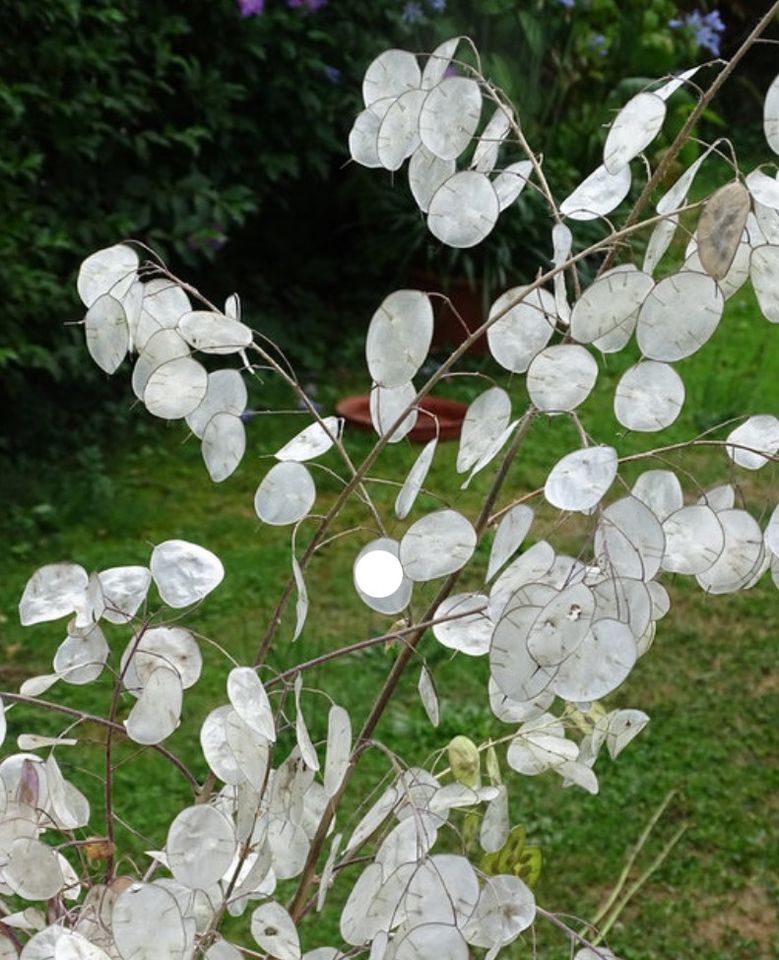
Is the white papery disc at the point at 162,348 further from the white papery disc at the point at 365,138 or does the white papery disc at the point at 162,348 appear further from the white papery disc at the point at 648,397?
the white papery disc at the point at 648,397

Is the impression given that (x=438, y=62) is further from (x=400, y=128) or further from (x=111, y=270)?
(x=111, y=270)

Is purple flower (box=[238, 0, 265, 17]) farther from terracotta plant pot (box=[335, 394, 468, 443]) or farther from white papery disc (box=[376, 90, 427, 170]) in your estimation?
white papery disc (box=[376, 90, 427, 170])

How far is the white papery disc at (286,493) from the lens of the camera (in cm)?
93

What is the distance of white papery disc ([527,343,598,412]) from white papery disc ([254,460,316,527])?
0.19m

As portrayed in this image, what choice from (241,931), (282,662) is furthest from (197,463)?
(241,931)

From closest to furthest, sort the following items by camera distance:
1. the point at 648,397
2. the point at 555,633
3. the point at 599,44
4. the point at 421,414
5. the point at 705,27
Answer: the point at 555,633 → the point at 648,397 → the point at 421,414 → the point at 599,44 → the point at 705,27

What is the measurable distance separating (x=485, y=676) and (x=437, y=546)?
6.80 ft

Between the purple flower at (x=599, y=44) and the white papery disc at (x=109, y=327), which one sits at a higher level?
the white papery disc at (x=109, y=327)

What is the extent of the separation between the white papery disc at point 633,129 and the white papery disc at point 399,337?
15 centimetres

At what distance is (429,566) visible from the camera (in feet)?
2.74

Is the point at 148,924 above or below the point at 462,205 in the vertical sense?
below

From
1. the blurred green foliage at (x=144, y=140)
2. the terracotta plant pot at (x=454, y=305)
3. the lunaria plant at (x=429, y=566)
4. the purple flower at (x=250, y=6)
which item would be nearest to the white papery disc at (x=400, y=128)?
the lunaria plant at (x=429, y=566)

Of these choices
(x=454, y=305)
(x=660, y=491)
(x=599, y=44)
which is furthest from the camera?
(x=599, y=44)

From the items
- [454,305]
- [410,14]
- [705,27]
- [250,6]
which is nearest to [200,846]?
[250,6]
